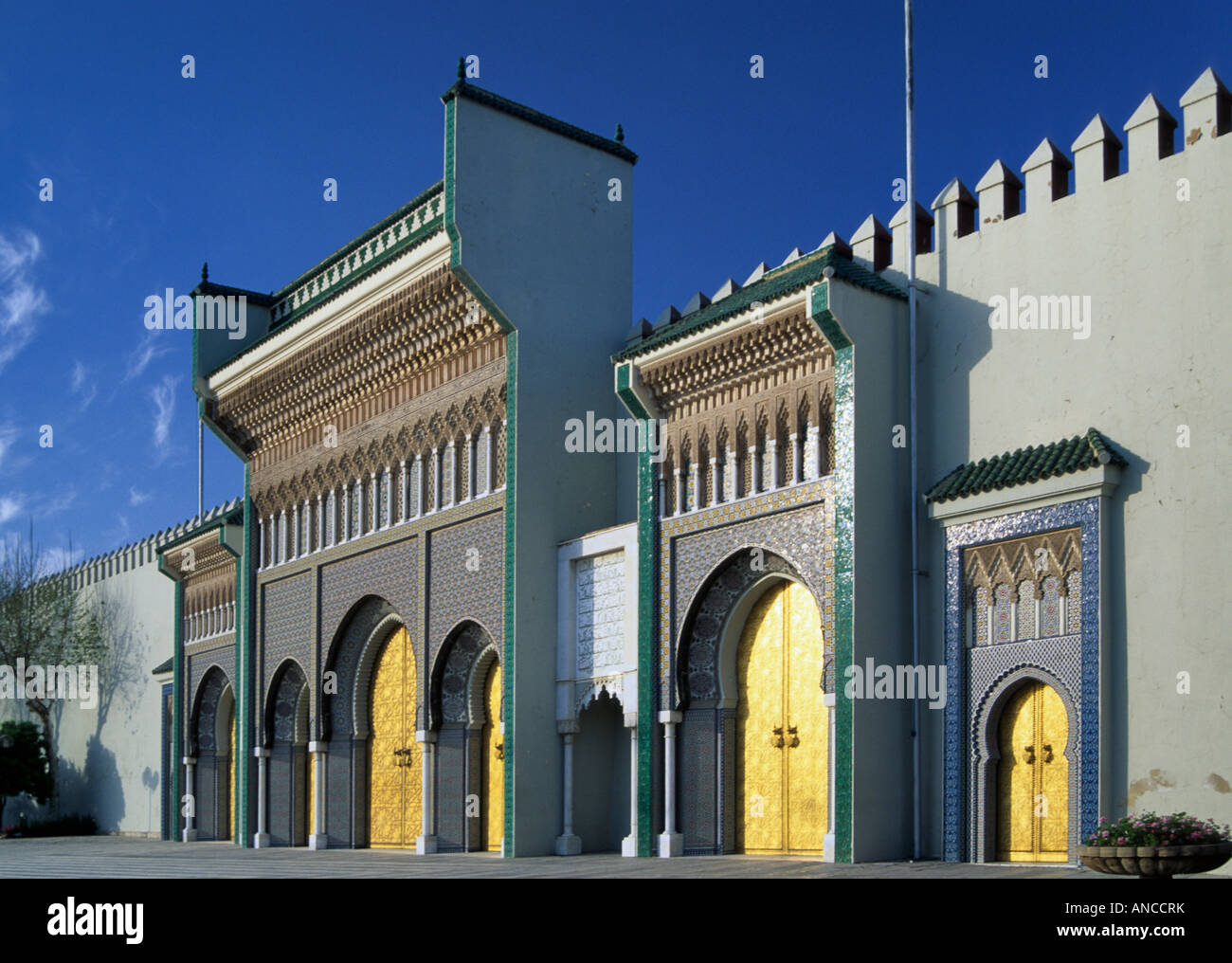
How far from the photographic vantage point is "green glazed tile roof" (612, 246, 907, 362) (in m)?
13.0

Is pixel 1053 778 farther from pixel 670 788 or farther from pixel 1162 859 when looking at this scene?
pixel 670 788

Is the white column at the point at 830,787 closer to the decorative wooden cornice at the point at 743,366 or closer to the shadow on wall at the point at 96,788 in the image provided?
the decorative wooden cornice at the point at 743,366

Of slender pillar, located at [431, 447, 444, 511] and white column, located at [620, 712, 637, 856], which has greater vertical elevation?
slender pillar, located at [431, 447, 444, 511]

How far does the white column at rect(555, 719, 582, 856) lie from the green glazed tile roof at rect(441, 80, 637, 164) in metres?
6.46

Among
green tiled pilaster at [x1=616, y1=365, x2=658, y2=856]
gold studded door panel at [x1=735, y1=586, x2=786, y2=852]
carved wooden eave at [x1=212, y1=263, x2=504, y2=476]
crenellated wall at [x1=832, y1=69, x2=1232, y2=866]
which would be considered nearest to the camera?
crenellated wall at [x1=832, y1=69, x2=1232, y2=866]

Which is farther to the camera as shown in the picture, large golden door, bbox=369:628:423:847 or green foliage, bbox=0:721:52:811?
green foliage, bbox=0:721:52:811

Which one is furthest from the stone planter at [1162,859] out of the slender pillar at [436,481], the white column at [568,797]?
the slender pillar at [436,481]

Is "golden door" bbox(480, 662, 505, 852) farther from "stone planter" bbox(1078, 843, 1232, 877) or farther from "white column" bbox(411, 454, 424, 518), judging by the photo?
"stone planter" bbox(1078, 843, 1232, 877)

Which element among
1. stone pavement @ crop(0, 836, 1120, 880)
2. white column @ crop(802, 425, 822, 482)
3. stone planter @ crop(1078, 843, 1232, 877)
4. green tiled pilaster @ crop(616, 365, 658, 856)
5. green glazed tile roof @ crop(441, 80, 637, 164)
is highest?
green glazed tile roof @ crop(441, 80, 637, 164)

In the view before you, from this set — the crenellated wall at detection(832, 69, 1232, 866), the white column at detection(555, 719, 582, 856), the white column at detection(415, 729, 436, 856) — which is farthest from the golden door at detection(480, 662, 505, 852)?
the crenellated wall at detection(832, 69, 1232, 866)

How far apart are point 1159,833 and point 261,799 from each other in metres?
14.5

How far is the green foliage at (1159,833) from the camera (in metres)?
9.25

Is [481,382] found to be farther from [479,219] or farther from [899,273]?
[899,273]
